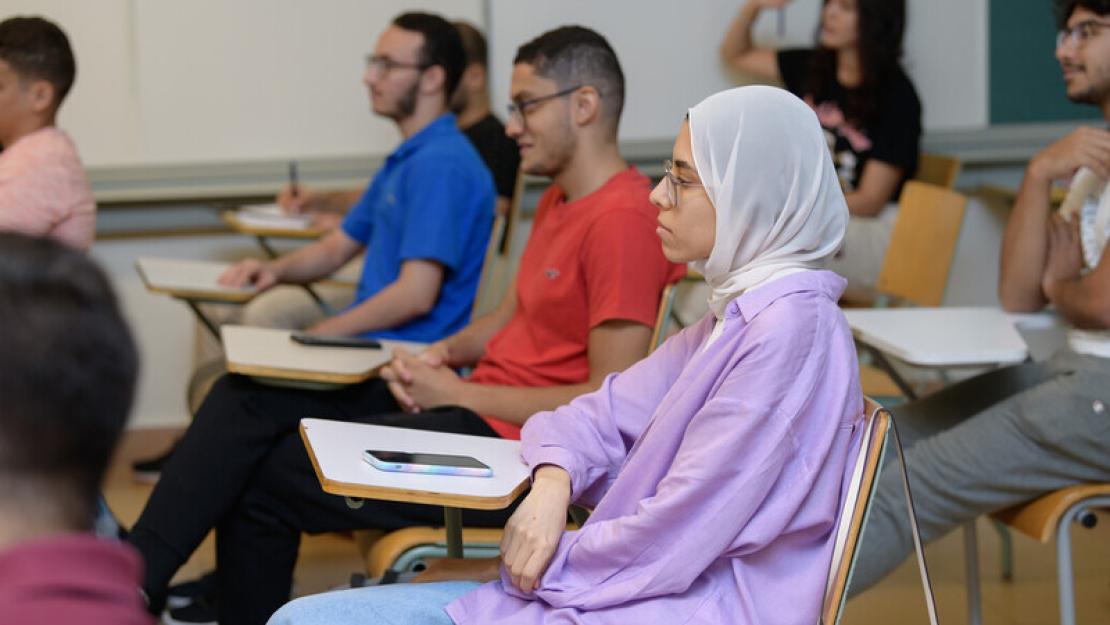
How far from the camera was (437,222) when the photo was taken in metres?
2.99

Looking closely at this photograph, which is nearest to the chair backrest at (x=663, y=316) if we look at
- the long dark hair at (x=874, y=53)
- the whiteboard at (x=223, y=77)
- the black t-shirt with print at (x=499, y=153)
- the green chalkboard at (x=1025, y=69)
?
the black t-shirt with print at (x=499, y=153)

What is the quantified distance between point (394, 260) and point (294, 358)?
0.87 metres

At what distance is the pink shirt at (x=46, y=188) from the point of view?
9.43ft

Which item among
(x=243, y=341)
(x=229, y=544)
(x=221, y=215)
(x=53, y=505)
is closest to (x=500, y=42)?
(x=221, y=215)

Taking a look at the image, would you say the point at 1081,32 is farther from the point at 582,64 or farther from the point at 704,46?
the point at 704,46

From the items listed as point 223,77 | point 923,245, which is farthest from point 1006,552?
point 223,77

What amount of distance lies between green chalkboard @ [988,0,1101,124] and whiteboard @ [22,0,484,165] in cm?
181

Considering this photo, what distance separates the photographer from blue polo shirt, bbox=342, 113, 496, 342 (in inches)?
118

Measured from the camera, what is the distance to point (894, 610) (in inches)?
117

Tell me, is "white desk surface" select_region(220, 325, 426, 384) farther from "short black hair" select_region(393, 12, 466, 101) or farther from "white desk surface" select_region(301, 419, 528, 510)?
"short black hair" select_region(393, 12, 466, 101)

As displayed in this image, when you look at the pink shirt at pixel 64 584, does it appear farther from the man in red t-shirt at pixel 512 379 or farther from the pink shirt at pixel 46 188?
the pink shirt at pixel 46 188

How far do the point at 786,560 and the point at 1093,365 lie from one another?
1.01 m

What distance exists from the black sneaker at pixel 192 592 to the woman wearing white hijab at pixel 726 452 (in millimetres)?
1410

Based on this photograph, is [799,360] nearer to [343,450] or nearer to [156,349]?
[343,450]
